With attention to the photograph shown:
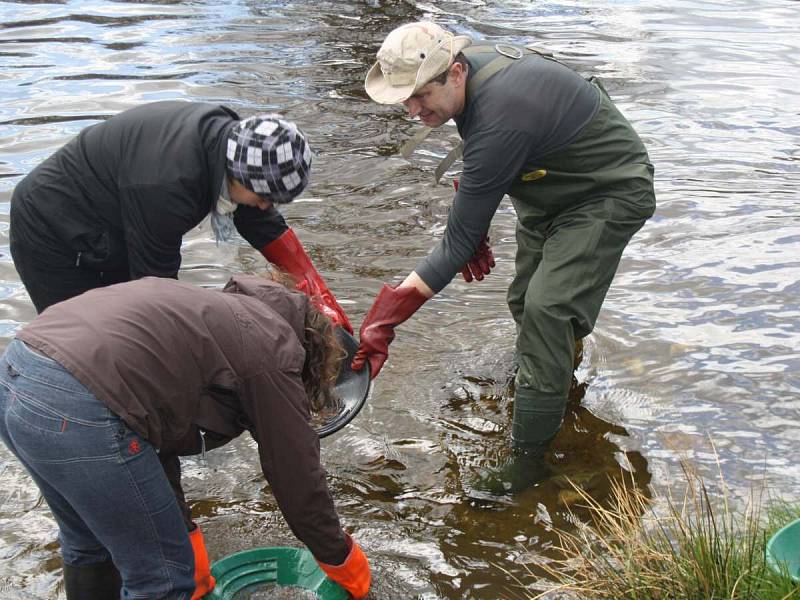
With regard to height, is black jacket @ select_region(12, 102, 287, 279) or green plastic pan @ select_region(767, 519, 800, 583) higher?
black jacket @ select_region(12, 102, 287, 279)

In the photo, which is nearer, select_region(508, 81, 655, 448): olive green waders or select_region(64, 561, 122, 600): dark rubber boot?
select_region(64, 561, 122, 600): dark rubber boot

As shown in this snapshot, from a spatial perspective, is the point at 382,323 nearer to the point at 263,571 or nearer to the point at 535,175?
the point at 535,175

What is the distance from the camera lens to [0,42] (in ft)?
38.6

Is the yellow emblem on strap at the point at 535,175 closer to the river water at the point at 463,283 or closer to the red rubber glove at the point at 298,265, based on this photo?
the red rubber glove at the point at 298,265

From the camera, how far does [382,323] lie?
12.9ft

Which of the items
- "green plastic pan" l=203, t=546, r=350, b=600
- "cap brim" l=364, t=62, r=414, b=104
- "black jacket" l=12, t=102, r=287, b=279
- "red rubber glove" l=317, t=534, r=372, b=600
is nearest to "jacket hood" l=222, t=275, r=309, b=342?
"black jacket" l=12, t=102, r=287, b=279

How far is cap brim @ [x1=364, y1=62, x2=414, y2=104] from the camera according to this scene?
12.0ft

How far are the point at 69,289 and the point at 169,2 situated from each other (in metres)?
11.4

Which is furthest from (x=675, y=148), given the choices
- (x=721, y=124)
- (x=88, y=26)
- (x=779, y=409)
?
(x=88, y=26)

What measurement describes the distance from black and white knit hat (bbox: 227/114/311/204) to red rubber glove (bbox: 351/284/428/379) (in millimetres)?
832

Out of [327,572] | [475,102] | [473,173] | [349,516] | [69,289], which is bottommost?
[349,516]

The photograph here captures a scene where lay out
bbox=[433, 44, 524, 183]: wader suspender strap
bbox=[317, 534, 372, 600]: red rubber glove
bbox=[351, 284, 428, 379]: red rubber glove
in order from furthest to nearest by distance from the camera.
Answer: bbox=[351, 284, 428, 379]: red rubber glove
bbox=[433, 44, 524, 183]: wader suspender strap
bbox=[317, 534, 372, 600]: red rubber glove

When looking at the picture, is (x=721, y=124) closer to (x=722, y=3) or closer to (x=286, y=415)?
(x=722, y=3)

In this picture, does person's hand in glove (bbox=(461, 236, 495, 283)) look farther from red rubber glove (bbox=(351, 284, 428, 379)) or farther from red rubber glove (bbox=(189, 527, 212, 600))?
red rubber glove (bbox=(189, 527, 212, 600))
